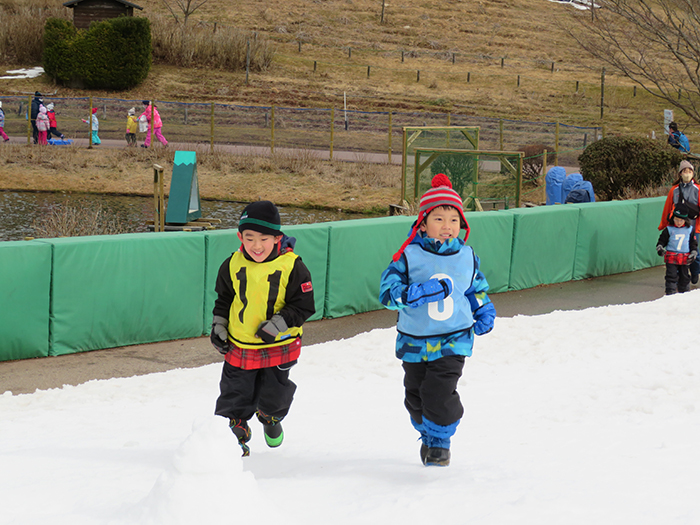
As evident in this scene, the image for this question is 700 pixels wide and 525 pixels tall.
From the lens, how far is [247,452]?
4.69 m

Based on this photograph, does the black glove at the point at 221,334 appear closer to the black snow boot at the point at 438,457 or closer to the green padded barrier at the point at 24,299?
the black snow boot at the point at 438,457

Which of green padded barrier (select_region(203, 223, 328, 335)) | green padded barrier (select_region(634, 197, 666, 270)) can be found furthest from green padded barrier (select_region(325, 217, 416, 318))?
green padded barrier (select_region(634, 197, 666, 270))

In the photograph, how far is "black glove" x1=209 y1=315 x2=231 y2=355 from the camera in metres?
4.44

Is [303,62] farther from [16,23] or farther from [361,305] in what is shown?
[361,305]

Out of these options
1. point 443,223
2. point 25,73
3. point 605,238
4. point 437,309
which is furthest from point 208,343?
point 25,73

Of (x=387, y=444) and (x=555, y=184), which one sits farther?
(x=555, y=184)

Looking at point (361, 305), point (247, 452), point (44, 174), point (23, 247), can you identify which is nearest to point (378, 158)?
point (44, 174)

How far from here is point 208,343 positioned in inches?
332

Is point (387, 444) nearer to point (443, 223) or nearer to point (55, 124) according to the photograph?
point (443, 223)

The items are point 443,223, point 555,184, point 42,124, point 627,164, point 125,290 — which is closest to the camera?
point 443,223

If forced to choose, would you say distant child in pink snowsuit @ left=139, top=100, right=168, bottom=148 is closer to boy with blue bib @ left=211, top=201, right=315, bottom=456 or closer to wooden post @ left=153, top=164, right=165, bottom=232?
wooden post @ left=153, top=164, right=165, bottom=232

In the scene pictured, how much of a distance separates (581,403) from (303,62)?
46.2 m

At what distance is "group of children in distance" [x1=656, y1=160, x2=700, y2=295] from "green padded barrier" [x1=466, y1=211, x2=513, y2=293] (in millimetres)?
2050

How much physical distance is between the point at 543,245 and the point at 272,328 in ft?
26.8
